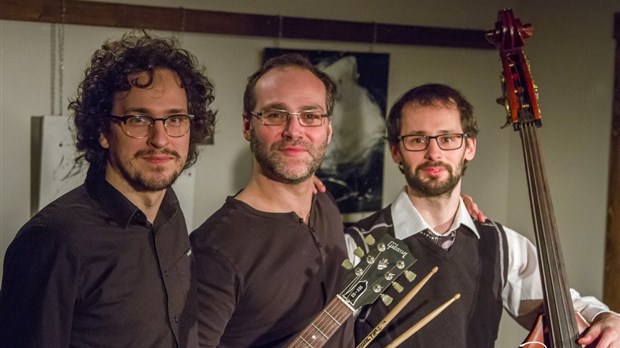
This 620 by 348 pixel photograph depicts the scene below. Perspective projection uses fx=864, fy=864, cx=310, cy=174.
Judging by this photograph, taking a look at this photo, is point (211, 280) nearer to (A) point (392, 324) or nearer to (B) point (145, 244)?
(B) point (145, 244)

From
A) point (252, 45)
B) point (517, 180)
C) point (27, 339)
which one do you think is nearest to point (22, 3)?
point (252, 45)

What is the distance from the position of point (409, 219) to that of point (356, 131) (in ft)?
4.36

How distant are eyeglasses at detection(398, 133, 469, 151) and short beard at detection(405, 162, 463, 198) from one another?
0.05 metres

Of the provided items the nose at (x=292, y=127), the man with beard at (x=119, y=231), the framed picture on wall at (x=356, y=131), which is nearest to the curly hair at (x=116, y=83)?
the man with beard at (x=119, y=231)

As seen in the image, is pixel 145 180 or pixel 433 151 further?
pixel 433 151

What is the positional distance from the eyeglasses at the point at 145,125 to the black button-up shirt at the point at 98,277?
121 millimetres

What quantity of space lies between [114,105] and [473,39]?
239 cm

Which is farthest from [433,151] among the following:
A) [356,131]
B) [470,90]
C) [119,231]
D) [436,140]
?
[470,90]

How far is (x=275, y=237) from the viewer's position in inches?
81.4

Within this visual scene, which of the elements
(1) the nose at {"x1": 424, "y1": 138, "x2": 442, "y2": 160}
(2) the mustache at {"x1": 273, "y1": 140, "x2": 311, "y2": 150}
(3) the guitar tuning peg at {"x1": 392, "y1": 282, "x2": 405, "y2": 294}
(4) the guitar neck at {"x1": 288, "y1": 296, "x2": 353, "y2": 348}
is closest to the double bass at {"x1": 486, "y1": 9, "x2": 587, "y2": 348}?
(1) the nose at {"x1": 424, "y1": 138, "x2": 442, "y2": 160}

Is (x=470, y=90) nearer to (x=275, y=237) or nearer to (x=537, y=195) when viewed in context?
(x=537, y=195)

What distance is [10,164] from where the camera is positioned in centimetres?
287

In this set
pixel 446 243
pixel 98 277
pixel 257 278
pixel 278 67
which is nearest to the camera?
pixel 98 277

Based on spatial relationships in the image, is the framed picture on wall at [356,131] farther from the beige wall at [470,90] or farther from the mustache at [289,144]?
the mustache at [289,144]
